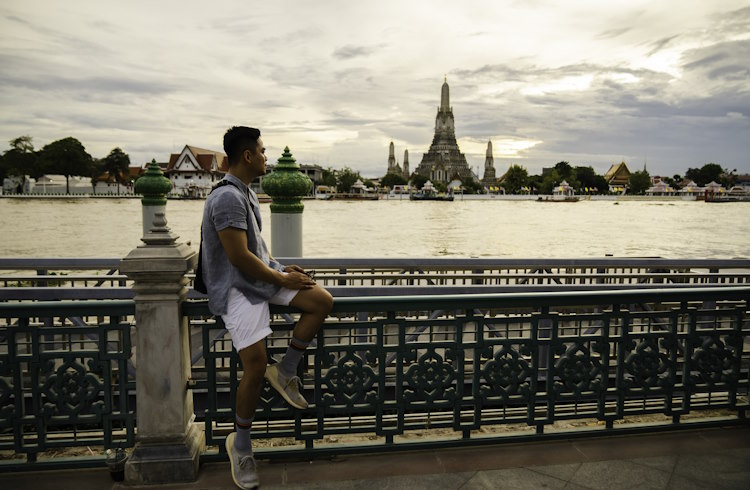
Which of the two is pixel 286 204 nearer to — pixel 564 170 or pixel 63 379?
pixel 63 379

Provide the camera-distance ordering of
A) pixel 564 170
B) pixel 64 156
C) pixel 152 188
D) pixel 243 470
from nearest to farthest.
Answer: pixel 243 470 < pixel 152 188 < pixel 64 156 < pixel 564 170

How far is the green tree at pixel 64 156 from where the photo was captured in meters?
120

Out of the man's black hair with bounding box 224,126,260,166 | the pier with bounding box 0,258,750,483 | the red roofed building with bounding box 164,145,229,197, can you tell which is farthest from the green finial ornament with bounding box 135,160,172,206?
the red roofed building with bounding box 164,145,229,197

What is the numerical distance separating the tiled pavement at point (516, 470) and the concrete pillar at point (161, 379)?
130 millimetres

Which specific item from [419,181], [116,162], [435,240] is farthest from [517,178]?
[435,240]

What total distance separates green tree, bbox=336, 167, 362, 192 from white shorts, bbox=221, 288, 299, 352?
551 ft

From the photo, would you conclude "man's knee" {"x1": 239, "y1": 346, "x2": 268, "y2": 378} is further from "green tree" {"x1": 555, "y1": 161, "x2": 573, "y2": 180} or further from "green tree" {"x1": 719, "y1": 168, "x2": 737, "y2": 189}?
"green tree" {"x1": 719, "y1": 168, "x2": 737, "y2": 189}

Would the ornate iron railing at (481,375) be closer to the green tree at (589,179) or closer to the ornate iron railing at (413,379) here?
the ornate iron railing at (413,379)

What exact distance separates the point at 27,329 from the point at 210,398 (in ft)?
4.01

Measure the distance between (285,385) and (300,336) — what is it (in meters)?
0.38

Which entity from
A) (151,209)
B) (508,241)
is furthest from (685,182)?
(151,209)

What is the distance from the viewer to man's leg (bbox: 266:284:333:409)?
3.54 metres

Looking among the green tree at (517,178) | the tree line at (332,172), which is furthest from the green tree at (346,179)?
the green tree at (517,178)

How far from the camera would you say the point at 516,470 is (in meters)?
3.80
